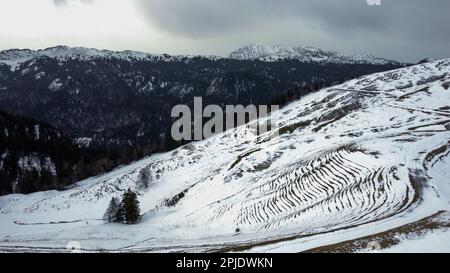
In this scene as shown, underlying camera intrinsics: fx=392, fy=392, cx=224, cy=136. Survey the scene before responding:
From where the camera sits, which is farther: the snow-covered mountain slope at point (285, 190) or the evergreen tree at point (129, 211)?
the evergreen tree at point (129, 211)

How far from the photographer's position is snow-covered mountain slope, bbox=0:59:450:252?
42.2m

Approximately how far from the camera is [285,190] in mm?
60781

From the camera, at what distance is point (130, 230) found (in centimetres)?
5875

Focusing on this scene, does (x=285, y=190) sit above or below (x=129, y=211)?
above

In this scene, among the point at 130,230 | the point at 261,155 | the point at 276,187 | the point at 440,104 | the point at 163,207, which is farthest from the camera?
the point at 440,104

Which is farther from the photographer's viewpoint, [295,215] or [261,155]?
[261,155]

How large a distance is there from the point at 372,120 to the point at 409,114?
9.90 m

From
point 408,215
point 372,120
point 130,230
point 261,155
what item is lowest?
point 130,230

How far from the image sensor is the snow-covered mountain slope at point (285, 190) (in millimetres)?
42188

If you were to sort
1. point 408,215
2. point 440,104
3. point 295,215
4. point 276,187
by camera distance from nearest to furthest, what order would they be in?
point 408,215 < point 295,215 < point 276,187 < point 440,104

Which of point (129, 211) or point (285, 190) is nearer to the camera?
point (285, 190)

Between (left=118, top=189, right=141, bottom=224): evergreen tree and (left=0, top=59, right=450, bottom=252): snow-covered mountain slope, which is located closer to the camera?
(left=0, top=59, right=450, bottom=252): snow-covered mountain slope

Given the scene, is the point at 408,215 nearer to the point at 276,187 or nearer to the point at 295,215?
the point at 295,215
